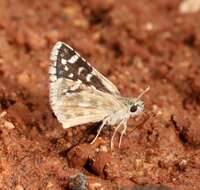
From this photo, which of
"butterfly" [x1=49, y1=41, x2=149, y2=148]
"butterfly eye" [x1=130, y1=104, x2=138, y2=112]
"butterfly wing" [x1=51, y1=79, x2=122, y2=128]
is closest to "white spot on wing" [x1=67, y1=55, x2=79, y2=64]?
"butterfly" [x1=49, y1=41, x2=149, y2=148]

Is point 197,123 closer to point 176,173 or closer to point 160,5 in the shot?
point 176,173

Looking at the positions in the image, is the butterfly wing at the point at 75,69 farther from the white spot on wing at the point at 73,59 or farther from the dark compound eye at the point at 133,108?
the dark compound eye at the point at 133,108

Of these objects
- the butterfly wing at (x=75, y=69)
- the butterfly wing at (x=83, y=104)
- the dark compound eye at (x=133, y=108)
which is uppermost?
the butterfly wing at (x=75, y=69)

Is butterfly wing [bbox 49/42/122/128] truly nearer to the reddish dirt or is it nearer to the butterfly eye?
the butterfly eye

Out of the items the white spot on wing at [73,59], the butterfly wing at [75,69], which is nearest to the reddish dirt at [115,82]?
the butterfly wing at [75,69]

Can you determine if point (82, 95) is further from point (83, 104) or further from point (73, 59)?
point (73, 59)

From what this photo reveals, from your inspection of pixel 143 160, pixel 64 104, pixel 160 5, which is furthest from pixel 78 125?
pixel 160 5

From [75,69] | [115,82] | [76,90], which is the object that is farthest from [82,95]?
[115,82]
